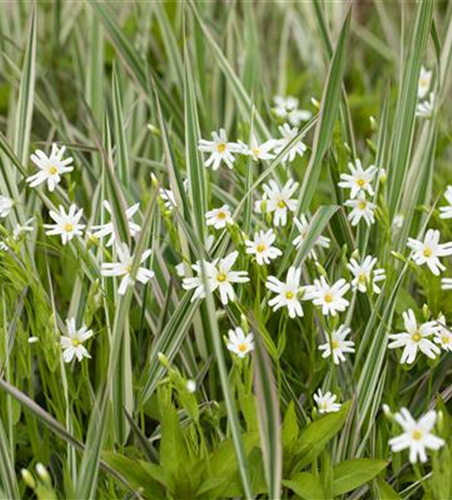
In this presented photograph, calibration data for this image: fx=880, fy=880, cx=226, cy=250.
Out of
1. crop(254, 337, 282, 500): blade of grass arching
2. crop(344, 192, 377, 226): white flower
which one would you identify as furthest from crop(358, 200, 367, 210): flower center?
crop(254, 337, 282, 500): blade of grass arching

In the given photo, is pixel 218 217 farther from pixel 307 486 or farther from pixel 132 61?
pixel 132 61

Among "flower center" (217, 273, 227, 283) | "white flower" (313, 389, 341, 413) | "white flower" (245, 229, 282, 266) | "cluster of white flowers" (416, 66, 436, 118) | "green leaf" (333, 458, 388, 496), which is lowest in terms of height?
"green leaf" (333, 458, 388, 496)

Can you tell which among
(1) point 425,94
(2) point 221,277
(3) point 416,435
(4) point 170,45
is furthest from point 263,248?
(4) point 170,45

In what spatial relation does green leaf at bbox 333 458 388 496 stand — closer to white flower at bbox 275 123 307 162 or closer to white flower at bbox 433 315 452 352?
white flower at bbox 433 315 452 352

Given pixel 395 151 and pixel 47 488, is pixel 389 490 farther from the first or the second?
pixel 395 151

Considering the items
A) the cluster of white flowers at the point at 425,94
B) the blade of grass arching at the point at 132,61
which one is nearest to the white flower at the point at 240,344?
the cluster of white flowers at the point at 425,94

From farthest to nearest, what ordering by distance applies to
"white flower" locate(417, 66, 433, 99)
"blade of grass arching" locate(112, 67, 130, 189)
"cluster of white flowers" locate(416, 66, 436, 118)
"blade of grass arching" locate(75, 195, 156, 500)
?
1. "white flower" locate(417, 66, 433, 99)
2. "cluster of white flowers" locate(416, 66, 436, 118)
3. "blade of grass arching" locate(112, 67, 130, 189)
4. "blade of grass arching" locate(75, 195, 156, 500)

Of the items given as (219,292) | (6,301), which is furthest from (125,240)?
(6,301)
